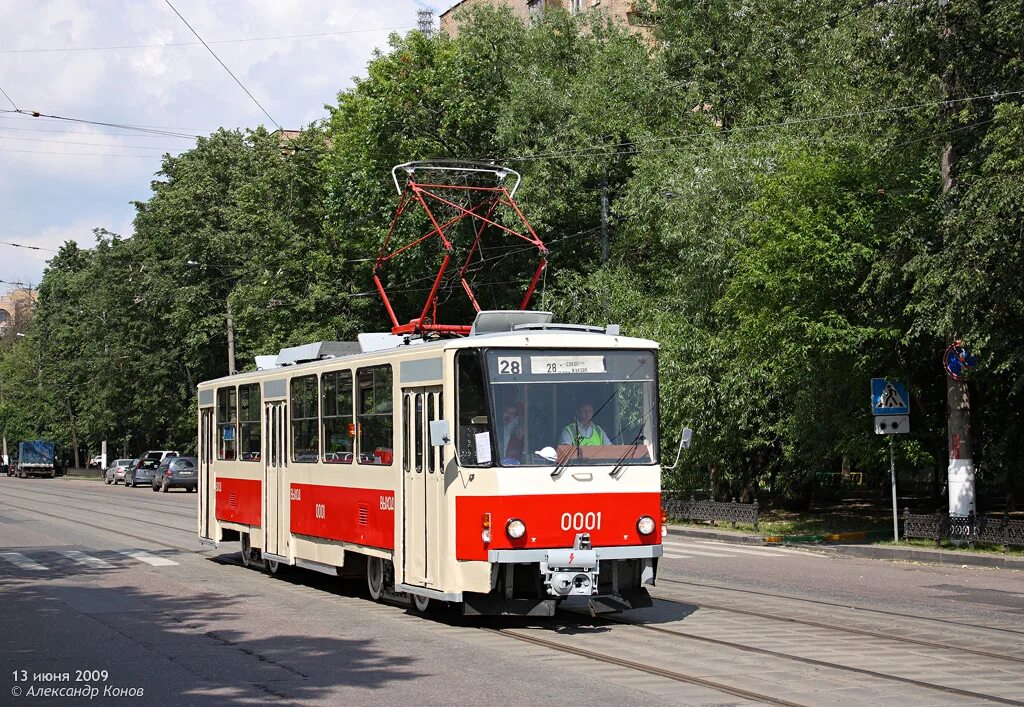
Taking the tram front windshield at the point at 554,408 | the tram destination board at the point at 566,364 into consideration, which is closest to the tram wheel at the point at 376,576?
the tram front windshield at the point at 554,408

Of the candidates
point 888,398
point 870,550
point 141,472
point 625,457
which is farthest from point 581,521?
point 141,472

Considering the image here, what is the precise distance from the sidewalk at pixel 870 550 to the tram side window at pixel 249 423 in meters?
10.8

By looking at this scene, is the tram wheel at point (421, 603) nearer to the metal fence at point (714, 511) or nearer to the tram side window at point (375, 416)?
the tram side window at point (375, 416)

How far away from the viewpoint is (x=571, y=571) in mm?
12531

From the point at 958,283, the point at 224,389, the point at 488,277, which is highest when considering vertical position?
the point at 488,277

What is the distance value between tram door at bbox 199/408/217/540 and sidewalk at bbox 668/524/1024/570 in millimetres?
10954

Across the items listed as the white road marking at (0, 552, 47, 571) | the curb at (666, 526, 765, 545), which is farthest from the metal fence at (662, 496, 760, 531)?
the white road marking at (0, 552, 47, 571)

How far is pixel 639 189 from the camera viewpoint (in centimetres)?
3409

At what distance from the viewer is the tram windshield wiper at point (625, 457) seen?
513 inches

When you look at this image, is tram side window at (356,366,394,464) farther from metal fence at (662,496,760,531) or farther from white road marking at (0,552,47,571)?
metal fence at (662,496,760,531)

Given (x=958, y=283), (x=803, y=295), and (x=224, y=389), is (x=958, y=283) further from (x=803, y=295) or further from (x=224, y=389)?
(x=224, y=389)

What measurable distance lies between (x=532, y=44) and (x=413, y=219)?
31.1ft

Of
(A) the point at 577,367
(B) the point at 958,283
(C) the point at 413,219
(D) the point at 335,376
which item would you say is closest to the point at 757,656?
(A) the point at 577,367

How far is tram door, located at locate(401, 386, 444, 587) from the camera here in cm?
1313
